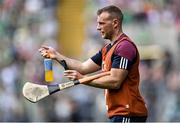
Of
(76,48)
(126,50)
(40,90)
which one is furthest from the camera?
(76,48)

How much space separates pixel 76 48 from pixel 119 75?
9990 millimetres

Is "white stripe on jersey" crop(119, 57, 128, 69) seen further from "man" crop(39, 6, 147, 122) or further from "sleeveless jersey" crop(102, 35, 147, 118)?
"sleeveless jersey" crop(102, 35, 147, 118)

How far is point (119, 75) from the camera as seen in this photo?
29.2ft

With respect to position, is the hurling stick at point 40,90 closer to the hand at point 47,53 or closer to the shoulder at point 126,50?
the shoulder at point 126,50

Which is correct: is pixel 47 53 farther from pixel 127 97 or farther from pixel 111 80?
pixel 127 97

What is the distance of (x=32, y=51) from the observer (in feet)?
59.2

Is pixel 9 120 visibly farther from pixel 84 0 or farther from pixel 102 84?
pixel 102 84

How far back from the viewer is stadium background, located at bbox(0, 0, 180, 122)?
1519 cm

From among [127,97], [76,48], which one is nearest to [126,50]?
[127,97]

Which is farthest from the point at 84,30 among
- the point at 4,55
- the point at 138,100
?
the point at 138,100

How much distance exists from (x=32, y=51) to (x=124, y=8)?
2.25m

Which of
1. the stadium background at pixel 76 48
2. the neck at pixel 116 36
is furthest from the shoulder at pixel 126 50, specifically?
the stadium background at pixel 76 48

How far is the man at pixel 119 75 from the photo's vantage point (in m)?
8.90

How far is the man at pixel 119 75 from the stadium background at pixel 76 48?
584 cm
